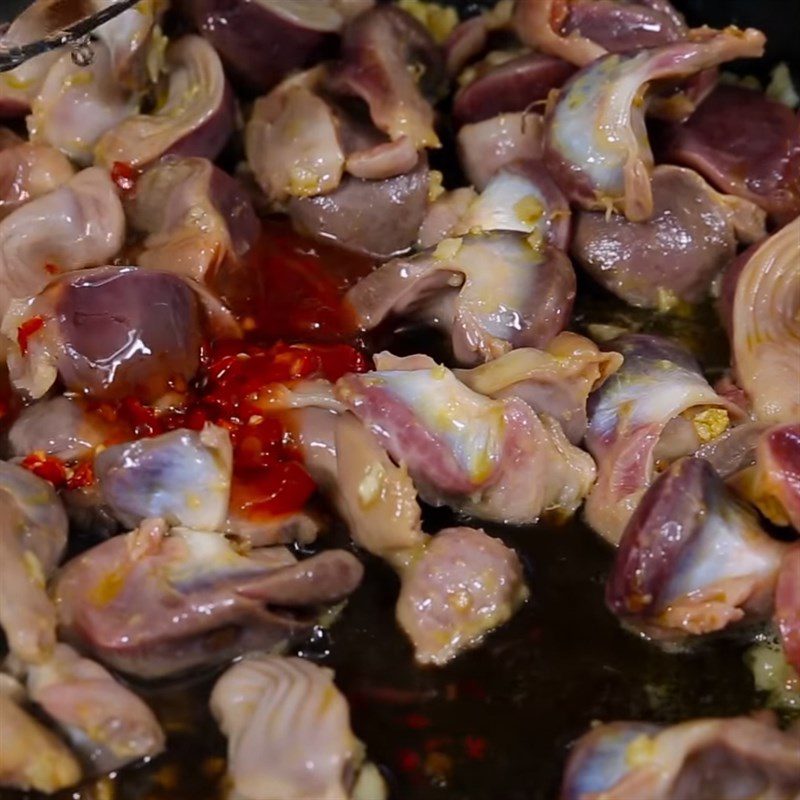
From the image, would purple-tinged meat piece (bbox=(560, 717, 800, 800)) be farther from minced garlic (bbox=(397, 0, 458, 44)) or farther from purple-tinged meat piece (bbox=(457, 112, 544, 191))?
minced garlic (bbox=(397, 0, 458, 44))

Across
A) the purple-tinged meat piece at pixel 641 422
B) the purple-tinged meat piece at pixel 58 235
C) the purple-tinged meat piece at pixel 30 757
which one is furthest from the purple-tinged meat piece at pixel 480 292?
the purple-tinged meat piece at pixel 30 757

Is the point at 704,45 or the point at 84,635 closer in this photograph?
the point at 84,635

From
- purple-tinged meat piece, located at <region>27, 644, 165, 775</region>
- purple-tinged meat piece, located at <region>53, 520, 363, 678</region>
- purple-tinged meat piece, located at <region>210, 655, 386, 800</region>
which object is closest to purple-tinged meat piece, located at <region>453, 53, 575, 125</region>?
purple-tinged meat piece, located at <region>53, 520, 363, 678</region>

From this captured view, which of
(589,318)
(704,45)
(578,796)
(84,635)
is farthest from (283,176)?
(578,796)

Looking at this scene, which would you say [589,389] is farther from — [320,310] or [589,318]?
[320,310]

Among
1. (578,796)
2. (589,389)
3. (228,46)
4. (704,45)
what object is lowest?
(578,796)

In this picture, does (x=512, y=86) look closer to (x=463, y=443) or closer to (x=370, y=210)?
(x=370, y=210)
